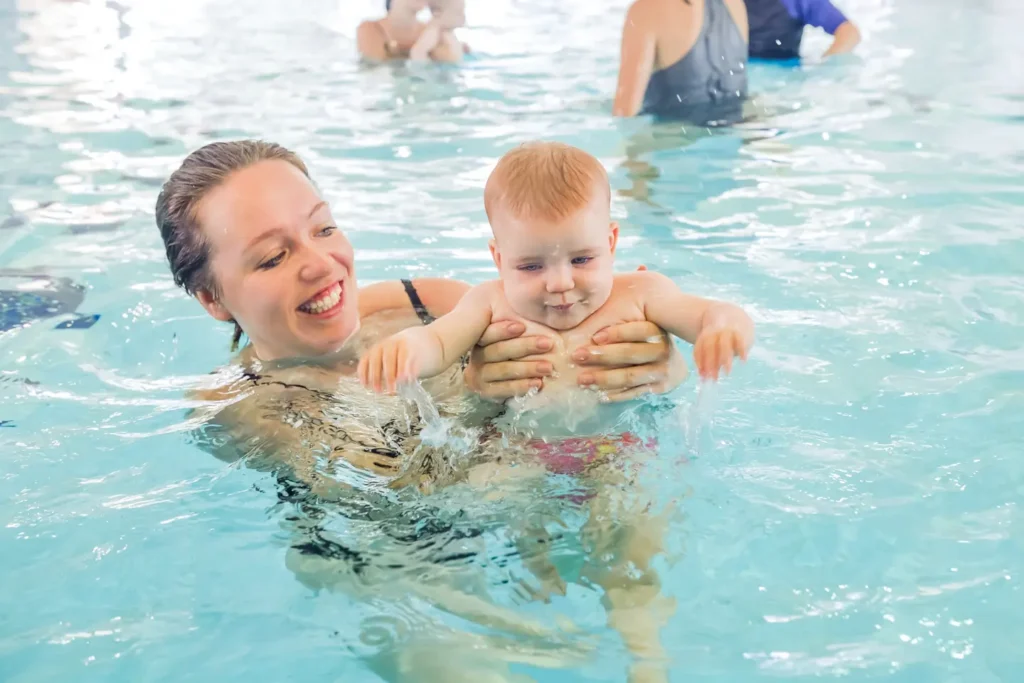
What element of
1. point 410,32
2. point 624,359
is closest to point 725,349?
point 624,359

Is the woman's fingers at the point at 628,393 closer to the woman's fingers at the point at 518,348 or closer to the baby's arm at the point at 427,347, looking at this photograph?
the woman's fingers at the point at 518,348

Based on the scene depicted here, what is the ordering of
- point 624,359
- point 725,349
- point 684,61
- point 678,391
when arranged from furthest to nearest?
point 684,61
point 678,391
point 624,359
point 725,349

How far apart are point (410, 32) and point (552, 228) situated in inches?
299

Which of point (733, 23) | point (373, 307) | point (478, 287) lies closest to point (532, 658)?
point (478, 287)

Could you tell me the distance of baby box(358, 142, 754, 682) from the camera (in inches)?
94.7

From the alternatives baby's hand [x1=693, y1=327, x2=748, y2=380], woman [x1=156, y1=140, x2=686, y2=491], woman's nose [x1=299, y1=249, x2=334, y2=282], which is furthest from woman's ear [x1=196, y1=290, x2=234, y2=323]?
baby's hand [x1=693, y1=327, x2=748, y2=380]

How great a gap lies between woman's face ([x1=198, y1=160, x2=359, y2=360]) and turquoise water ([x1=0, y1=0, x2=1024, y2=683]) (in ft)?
1.67

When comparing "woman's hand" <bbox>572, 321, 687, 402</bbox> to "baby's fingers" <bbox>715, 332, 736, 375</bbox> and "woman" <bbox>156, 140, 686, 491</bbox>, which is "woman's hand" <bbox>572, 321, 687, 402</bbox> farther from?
"baby's fingers" <bbox>715, 332, 736, 375</bbox>

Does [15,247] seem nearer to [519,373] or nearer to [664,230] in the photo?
[664,230]

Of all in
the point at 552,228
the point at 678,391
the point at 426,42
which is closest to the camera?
the point at 552,228

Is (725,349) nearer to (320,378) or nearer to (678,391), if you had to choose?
(678,391)

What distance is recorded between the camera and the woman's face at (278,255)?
3.01m

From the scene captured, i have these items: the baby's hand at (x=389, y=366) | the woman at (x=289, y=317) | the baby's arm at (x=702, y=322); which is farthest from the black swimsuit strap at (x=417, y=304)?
the baby's hand at (x=389, y=366)

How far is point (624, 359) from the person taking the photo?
108 inches
